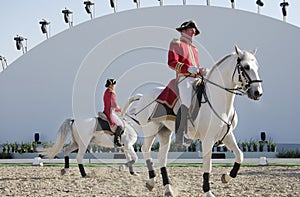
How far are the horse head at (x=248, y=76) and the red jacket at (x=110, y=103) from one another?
433cm

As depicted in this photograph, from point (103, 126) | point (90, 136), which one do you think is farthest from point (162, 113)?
point (90, 136)

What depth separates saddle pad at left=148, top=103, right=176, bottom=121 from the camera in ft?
23.2

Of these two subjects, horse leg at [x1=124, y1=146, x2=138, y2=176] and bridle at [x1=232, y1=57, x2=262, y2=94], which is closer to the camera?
bridle at [x1=232, y1=57, x2=262, y2=94]

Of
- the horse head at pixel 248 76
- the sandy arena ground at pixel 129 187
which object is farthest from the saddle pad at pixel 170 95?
the sandy arena ground at pixel 129 187

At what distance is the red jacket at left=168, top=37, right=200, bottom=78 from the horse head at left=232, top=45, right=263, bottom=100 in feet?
2.83

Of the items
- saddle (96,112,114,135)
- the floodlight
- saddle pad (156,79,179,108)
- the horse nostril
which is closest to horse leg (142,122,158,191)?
saddle pad (156,79,179,108)

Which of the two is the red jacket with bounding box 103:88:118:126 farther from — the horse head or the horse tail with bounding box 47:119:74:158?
the horse head

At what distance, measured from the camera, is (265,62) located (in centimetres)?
2189

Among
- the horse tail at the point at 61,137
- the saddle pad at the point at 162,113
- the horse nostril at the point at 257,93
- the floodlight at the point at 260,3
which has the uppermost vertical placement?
the floodlight at the point at 260,3

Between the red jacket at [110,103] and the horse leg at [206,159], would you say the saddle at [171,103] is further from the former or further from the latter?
the red jacket at [110,103]

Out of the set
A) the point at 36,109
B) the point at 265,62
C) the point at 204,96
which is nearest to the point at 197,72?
the point at 204,96

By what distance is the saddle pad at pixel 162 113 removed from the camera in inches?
278

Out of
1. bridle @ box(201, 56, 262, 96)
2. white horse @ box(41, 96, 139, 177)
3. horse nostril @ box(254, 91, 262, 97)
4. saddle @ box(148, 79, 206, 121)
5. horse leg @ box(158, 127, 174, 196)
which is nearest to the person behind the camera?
horse nostril @ box(254, 91, 262, 97)

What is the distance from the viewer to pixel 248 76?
6020mm
